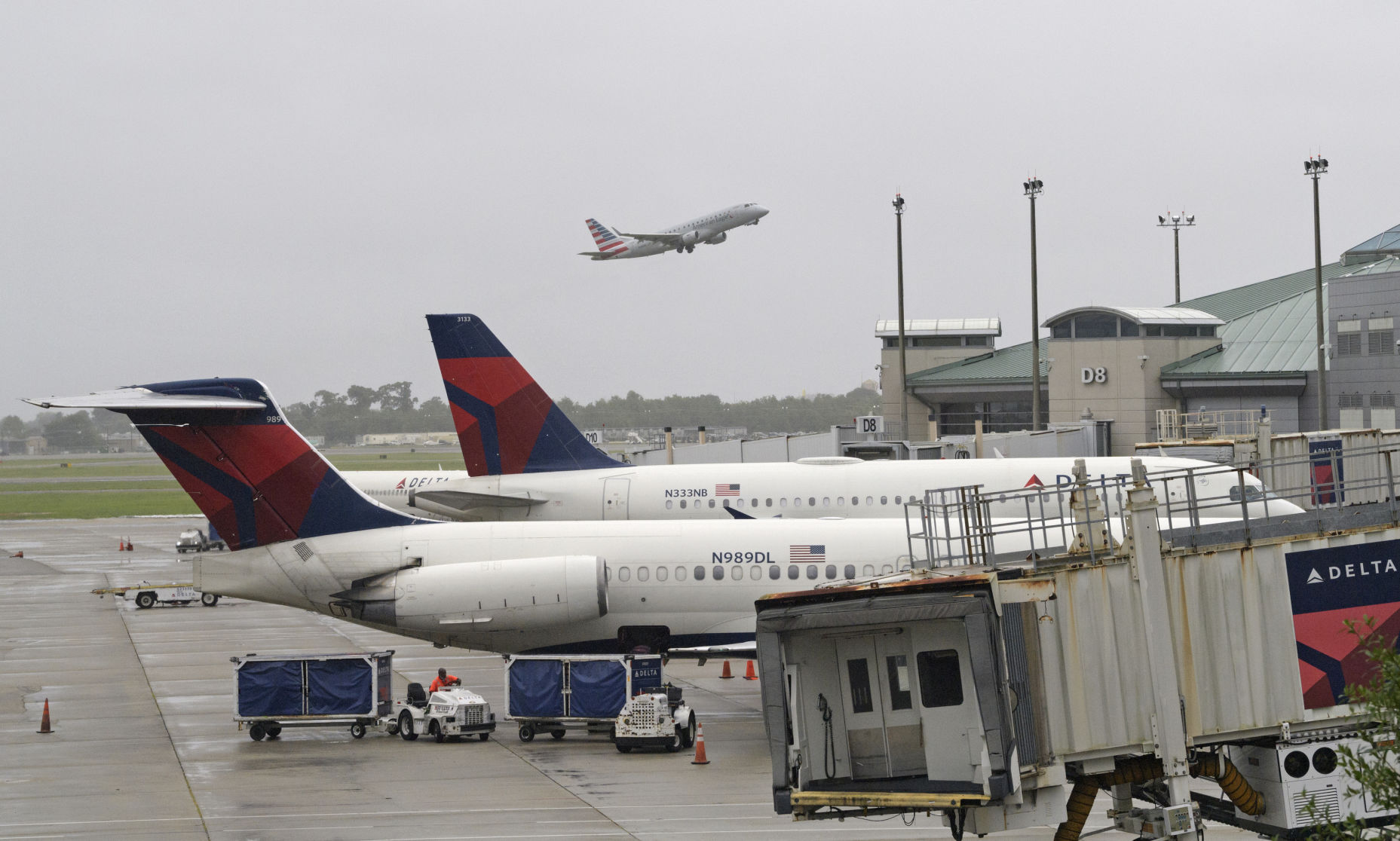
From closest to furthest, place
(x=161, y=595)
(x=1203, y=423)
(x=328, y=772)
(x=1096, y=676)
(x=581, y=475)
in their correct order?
(x=1096, y=676) < (x=328, y=772) < (x=581, y=475) < (x=161, y=595) < (x=1203, y=423)

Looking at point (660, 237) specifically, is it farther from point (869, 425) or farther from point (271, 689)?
point (271, 689)

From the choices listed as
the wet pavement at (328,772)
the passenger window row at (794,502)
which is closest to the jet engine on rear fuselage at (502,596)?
the wet pavement at (328,772)

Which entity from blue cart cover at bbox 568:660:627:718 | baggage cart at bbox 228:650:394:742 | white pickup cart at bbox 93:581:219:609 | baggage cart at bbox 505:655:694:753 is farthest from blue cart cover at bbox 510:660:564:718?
white pickup cart at bbox 93:581:219:609

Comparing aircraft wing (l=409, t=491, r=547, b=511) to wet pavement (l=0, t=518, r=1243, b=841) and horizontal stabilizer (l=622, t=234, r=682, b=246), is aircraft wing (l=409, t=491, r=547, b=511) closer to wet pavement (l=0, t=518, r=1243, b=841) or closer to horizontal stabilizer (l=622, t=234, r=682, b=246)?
wet pavement (l=0, t=518, r=1243, b=841)

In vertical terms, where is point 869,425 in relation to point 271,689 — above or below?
above

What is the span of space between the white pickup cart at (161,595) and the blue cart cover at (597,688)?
3402cm

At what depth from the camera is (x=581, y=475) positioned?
46.2 m

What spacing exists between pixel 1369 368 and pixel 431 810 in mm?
59051

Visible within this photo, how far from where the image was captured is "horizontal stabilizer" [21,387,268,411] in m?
28.2

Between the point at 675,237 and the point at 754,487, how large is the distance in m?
71.7

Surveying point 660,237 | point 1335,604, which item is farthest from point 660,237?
point 1335,604

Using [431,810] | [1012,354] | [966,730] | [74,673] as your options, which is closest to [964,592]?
[966,730]

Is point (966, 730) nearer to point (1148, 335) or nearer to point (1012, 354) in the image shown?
point (1148, 335)

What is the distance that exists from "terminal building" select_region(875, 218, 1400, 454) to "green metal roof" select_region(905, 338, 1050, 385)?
0.64 feet
